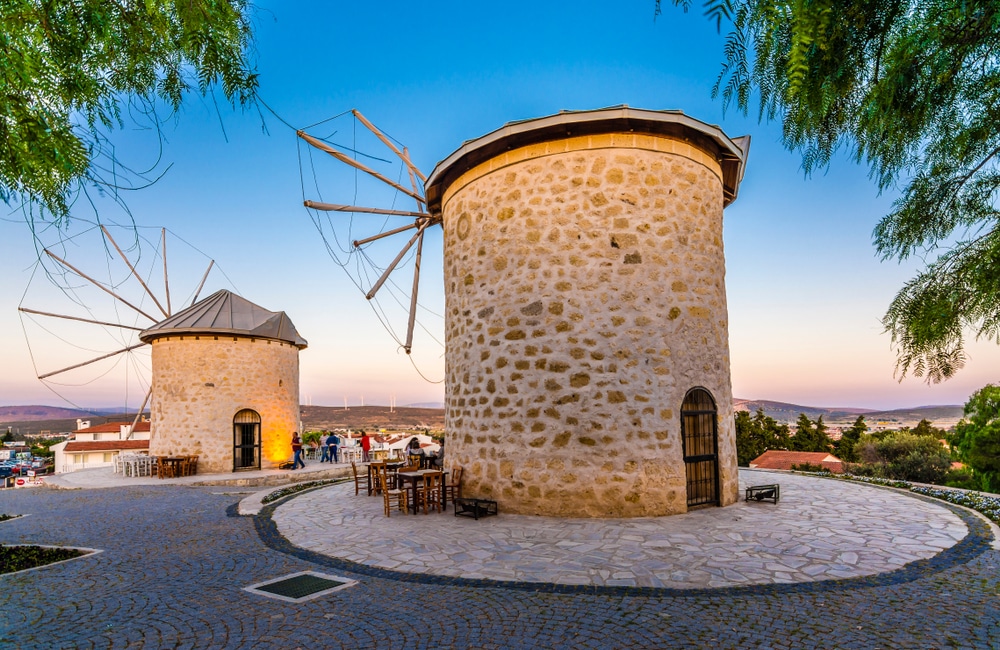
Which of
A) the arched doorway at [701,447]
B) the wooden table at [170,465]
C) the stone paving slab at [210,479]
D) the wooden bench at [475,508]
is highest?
the arched doorway at [701,447]

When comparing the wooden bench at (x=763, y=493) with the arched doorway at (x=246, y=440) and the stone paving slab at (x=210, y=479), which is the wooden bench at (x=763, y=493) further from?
the arched doorway at (x=246, y=440)

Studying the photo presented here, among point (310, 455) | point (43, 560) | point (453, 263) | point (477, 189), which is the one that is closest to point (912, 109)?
point (477, 189)

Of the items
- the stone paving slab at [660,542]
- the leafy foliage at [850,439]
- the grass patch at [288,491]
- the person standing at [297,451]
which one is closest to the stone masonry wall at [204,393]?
the person standing at [297,451]

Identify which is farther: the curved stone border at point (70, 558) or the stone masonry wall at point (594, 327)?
the stone masonry wall at point (594, 327)

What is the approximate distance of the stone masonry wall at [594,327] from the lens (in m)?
7.94

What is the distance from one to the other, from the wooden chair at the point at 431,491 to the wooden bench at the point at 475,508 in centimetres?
55

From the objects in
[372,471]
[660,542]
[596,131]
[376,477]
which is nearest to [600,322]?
[596,131]

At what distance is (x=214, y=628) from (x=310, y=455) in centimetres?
1910

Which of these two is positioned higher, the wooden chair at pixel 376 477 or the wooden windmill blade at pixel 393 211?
the wooden windmill blade at pixel 393 211

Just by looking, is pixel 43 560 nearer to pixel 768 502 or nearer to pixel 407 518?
pixel 407 518

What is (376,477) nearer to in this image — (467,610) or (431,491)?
(431,491)

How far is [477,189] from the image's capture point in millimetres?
9422

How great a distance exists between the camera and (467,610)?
4.34 m

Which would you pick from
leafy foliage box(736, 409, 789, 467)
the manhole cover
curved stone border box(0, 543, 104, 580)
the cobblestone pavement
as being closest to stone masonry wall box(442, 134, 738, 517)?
the cobblestone pavement
